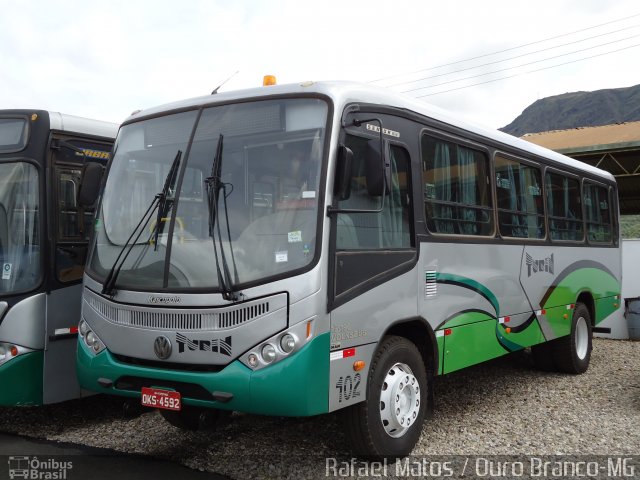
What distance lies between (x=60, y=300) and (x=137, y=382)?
70.3 inches

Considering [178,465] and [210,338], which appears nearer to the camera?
[210,338]

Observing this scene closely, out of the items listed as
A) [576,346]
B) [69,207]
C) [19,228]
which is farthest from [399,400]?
[576,346]

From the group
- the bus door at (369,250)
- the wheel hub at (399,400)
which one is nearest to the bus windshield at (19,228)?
the bus door at (369,250)

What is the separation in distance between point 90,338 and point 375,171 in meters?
2.53

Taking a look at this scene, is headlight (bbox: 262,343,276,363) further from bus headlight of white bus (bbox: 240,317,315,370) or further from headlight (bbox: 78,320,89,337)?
headlight (bbox: 78,320,89,337)

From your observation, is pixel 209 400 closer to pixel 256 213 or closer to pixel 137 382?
pixel 137 382

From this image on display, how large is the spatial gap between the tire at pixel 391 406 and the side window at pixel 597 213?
5448 millimetres

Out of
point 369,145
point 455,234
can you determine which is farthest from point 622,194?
point 369,145

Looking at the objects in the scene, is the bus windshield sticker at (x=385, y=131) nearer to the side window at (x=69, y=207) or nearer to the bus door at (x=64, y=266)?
the bus door at (x=64, y=266)

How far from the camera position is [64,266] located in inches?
238

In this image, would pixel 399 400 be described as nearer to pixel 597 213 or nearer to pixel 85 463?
pixel 85 463

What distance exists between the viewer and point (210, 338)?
14.1ft

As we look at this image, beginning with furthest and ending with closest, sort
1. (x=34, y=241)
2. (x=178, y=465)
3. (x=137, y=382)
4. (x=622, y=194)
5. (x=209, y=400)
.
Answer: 1. (x=622, y=194)
2. (x=34, y=241)
3. (x=178, y=465)
4. (x=137, y=382)
5. (x=209, y=400)

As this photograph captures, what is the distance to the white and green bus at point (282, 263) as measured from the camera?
423 centimetres
